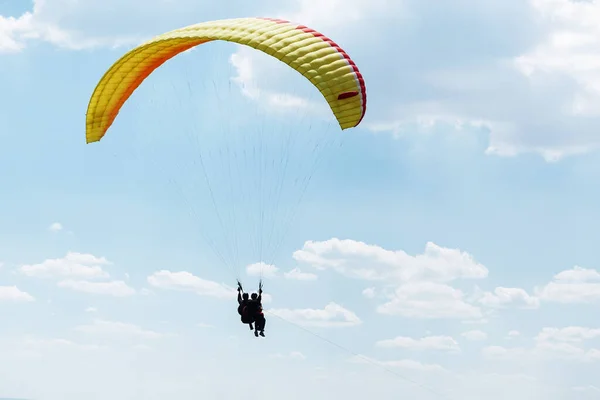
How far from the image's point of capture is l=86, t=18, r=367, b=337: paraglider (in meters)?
27.5

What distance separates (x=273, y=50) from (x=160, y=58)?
4.74 metres

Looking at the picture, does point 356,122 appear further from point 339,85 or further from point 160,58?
point 160,58

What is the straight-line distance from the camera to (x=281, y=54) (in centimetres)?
2744

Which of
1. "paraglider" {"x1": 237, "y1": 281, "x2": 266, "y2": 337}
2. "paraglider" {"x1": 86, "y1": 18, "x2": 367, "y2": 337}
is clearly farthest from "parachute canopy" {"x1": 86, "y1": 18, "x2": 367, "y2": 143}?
"paraglider" {"x1": 237, "y1": 281, "x2": 266, "y2": 337}

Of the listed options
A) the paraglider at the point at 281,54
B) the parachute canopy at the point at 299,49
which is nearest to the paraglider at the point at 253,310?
the paraglider at the point at 281,54

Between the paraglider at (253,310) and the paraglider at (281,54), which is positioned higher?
the paraglider at (281,54)

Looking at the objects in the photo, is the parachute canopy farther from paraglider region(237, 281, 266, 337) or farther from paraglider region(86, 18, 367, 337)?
paraglider region(237, 281, 266, 337)

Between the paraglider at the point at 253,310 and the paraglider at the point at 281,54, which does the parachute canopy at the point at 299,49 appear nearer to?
the paraglider at the point at 281,54

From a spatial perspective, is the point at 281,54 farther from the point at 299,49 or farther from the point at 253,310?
the point at 253,310

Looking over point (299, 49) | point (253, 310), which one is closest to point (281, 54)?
point (299, 49)

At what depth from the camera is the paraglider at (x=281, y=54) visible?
90.1 ft

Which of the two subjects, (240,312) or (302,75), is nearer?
(302,75)

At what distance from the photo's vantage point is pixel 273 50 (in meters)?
27.5

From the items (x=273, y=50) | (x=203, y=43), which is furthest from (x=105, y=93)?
(x=273, y=50)
